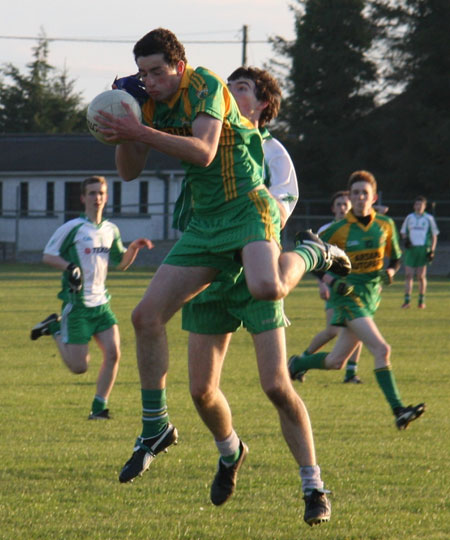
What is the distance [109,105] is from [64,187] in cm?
4960

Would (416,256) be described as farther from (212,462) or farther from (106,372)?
(212,462)

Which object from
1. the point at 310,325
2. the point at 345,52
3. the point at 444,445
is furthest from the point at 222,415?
the point at 345,52

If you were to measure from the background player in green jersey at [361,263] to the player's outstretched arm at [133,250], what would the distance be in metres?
2.00

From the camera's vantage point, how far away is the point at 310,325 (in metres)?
19.6

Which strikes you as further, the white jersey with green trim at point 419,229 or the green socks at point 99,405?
the white jersey with green trim at point 419,229

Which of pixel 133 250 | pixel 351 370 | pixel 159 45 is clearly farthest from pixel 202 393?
A: pixel 351 370

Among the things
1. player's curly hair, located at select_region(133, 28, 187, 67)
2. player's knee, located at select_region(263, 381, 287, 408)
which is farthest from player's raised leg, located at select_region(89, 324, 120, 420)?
player's curly hair, located at select_region(133, 28, 187, 67)

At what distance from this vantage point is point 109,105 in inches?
209

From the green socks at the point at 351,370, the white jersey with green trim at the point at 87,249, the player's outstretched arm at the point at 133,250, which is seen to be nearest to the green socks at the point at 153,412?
the player's outstretched arm at the point at 133,250

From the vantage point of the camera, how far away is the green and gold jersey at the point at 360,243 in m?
10.5

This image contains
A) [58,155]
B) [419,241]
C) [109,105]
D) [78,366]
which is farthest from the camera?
[58,155]

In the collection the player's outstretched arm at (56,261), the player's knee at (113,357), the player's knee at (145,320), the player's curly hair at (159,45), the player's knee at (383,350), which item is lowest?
the player's knee at (113,357)

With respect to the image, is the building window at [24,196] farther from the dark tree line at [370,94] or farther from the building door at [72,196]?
the dark tree line at [370,94]

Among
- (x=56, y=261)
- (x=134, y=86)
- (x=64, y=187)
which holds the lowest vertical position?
(x=64, y=187)
